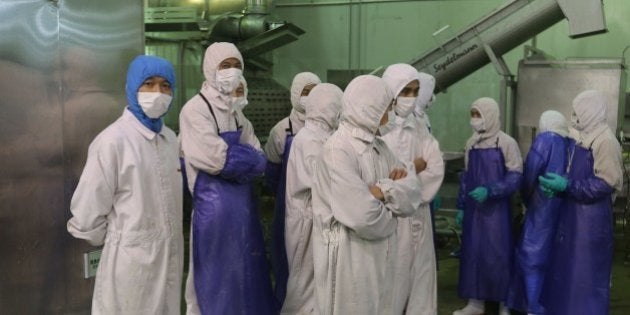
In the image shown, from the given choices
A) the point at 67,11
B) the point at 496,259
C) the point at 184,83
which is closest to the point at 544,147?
the point at 496,259

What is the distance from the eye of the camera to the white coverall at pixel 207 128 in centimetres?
260

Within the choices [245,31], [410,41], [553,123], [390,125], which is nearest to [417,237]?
[390,125]

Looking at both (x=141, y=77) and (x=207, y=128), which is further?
(x=207, y=128)

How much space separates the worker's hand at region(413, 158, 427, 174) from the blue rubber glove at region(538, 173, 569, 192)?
76 centimetres

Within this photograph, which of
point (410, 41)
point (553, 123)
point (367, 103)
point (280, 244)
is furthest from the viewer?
point (410, 41)

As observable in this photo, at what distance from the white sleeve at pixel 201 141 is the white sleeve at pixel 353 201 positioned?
616mm

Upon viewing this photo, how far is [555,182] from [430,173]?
771 mm

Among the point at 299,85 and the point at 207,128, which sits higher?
the point at 299,85

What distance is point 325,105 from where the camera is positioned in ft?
10.1

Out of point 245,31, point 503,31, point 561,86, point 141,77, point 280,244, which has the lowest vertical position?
point 280,244

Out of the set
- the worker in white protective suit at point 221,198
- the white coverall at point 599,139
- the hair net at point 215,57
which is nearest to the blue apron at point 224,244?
the worker in white protective suit at point 221,198

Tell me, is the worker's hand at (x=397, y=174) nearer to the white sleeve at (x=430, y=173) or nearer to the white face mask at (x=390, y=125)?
the white face mask at (x=390, y=125)

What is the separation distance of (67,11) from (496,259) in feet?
8.45

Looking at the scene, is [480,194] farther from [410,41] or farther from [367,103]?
[410,41]
